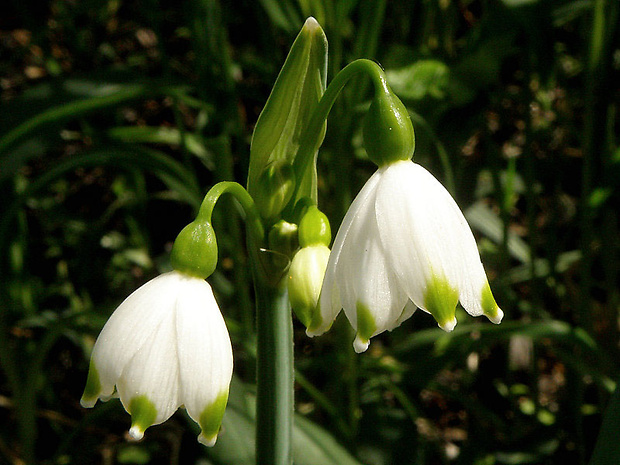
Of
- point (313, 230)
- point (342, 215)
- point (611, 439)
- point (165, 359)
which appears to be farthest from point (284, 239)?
point (342, 215)

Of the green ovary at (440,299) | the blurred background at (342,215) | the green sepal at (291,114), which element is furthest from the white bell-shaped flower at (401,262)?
the blurred background at (342,215)

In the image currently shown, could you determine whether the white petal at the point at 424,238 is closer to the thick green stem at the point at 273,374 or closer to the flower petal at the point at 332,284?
the flower petal at the point at 332,284

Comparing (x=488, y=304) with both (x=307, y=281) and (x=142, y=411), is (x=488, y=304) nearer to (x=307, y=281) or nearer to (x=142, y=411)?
(x=307, y=281)

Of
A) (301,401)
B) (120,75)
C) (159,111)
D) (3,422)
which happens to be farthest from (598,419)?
(159,111)

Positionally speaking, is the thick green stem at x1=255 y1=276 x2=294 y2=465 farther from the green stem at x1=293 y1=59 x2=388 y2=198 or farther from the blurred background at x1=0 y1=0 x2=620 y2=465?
the blurred background at x1=0 y1=0 x2=620 y2=465

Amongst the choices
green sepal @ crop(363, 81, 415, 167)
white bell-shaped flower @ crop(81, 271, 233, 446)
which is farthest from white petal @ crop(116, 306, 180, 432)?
green sepal @ crop(363, 81, 415, 167)

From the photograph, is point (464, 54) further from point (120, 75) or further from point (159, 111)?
point (159, 111)
